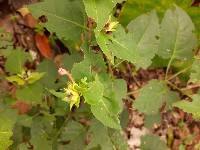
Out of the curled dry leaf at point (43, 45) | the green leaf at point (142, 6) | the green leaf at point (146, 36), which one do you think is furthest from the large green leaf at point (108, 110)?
the curled dry leaf at point (43, 45)

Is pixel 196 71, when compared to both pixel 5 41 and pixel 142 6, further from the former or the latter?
pixel 5 41

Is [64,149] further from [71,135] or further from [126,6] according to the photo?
[126,6]

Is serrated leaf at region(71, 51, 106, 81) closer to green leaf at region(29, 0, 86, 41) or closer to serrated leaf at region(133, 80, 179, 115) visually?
green leaf at region(29, 0, 86, 41)

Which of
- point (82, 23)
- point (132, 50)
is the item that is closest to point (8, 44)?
point (82, 23)

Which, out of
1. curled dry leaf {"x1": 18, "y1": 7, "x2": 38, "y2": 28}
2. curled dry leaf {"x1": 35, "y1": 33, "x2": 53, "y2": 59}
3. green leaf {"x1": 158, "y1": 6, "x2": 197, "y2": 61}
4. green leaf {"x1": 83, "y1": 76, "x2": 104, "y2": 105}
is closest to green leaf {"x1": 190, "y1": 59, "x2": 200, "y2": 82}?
green leaf {"x1": 158, "y1": 6, "x2": 197, "y2": 61}

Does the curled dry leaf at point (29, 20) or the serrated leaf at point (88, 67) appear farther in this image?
the curled dry leaf at point (29, 20)

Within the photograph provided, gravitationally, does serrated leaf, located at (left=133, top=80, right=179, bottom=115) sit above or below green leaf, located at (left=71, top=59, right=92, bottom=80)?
below

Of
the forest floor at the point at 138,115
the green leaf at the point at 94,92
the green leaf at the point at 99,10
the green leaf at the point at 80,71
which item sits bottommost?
the forest floor at the point at 138,115

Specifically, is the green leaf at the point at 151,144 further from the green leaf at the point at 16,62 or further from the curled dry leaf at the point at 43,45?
the curled dry leaf at the point at 43,45
